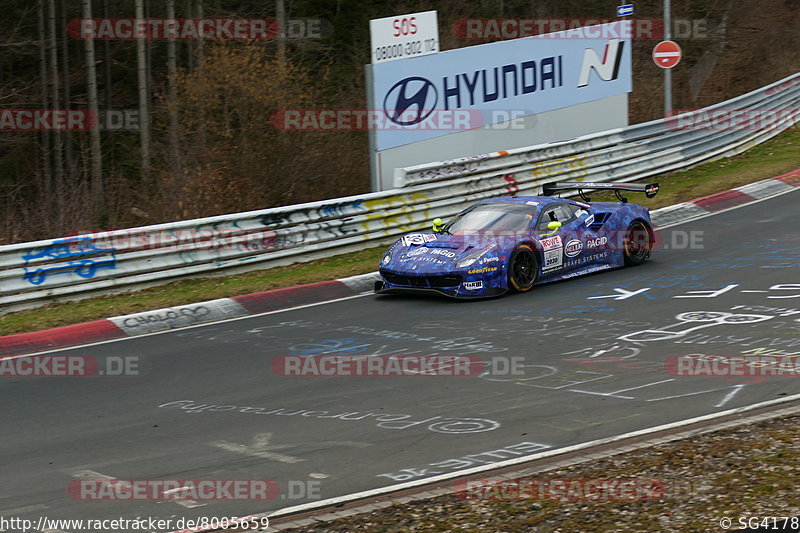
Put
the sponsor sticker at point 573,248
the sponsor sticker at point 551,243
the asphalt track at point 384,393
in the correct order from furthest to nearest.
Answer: the sponsor sticker at point 573,248 < the sponsor sticker at point 551,243 < the asphalt track at point 384,393

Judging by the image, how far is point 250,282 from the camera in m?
14.8

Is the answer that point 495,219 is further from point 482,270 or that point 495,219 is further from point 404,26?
point 404,26

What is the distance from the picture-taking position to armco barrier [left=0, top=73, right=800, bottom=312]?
45.1 ft

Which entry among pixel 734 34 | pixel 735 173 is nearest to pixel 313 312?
pixel 735 173

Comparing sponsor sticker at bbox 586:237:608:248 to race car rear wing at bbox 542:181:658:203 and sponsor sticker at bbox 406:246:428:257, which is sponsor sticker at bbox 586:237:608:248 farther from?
sponsor sticker at bbox 406:246:428:257

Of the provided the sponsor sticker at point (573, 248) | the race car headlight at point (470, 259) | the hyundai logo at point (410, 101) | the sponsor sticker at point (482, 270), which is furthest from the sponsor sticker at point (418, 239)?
the hyundai logo at point (410, 101)

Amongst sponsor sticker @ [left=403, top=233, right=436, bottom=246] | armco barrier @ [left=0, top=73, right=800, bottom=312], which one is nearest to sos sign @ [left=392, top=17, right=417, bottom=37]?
armco barrier @ [left=0, top=73, right=800, bottom=312]

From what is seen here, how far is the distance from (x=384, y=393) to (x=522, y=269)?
16.3 ft

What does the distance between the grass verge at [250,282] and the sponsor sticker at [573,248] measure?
3.12m

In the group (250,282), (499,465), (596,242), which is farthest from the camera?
(250,282)

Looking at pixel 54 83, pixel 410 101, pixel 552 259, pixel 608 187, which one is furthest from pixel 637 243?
pixel 54 83

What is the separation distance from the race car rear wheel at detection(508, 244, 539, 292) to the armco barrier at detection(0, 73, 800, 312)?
13.3ft

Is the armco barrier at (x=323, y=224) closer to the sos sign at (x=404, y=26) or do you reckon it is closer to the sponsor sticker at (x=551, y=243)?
the sos sign at (x=404, y=26)

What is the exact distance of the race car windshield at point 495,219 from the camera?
1377 centimetres
